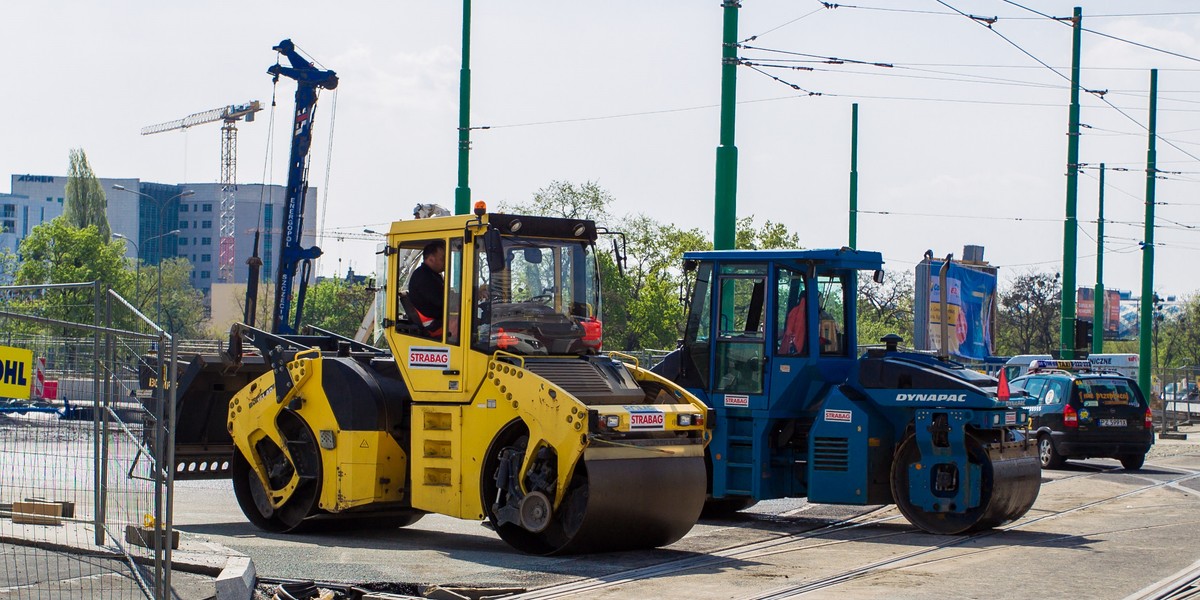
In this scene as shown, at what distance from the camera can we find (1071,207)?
2602cm

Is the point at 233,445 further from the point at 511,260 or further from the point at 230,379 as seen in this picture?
the point at 511,260

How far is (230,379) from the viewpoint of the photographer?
1420 centimetres

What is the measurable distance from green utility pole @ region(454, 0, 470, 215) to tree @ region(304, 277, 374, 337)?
120 ft

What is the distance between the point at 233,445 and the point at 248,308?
4627 mm

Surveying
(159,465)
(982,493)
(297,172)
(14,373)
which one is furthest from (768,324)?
(297,172)

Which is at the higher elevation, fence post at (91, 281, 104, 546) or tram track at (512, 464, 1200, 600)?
fence post at (91, 281, 104, 546)

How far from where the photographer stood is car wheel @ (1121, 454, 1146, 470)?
22.1 meters

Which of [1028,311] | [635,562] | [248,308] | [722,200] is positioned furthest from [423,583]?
[1028,311]

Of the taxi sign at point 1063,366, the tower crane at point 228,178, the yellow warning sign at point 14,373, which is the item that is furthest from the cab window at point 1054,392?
the tower crane at point 228,178

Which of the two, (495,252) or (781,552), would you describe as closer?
(495,252)

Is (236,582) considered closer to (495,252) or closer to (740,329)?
(495,252)

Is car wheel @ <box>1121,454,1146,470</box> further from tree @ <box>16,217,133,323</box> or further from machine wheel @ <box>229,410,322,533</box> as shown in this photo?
tree @ <box>16,217,133,323</box>

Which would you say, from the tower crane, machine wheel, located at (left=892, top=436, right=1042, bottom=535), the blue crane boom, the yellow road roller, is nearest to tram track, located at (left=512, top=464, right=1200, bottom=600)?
machine wheel, located at (left=892, top=436, right=1042, bottom=535)

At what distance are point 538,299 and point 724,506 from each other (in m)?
4.06
